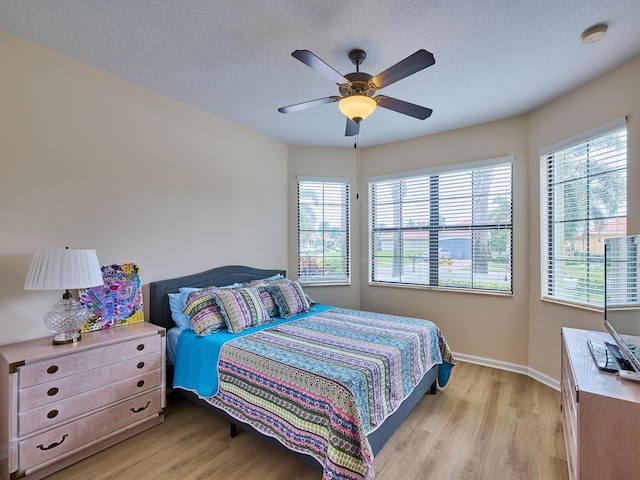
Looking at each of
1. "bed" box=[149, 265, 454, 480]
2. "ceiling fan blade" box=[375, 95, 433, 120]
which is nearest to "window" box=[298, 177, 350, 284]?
"bed" box=[149, 265, 454, 480]

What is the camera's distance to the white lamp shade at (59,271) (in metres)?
1.89

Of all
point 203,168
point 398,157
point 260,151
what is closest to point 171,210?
point 203,168

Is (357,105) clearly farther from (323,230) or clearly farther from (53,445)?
(53,445)

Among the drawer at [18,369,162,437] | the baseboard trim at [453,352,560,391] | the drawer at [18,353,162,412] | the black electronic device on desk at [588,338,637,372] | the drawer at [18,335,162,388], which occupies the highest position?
the black electronic device on desk at [588,338,637,372]

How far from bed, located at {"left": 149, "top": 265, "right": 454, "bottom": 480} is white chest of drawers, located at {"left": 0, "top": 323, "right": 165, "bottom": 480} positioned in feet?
0.97

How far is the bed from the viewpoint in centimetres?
162

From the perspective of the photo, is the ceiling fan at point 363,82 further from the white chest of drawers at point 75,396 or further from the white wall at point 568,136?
the white chest of drawers at point 75,396

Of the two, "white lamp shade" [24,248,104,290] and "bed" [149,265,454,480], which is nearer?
"bed" [149,265,454,480]

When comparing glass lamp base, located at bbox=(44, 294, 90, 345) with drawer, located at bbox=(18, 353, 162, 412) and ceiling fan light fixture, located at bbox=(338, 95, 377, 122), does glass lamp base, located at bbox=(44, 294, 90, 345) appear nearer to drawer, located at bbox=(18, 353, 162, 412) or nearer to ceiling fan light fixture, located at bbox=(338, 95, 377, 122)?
drawer, located at bbox=(18, 353, 162, 412)

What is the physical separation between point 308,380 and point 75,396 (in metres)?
1.54

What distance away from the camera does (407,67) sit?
1720mm

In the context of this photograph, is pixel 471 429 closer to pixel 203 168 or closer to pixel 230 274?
pixel 230 274

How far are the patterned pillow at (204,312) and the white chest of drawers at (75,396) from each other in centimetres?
28

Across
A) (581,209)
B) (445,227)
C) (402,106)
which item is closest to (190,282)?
(402,106)
